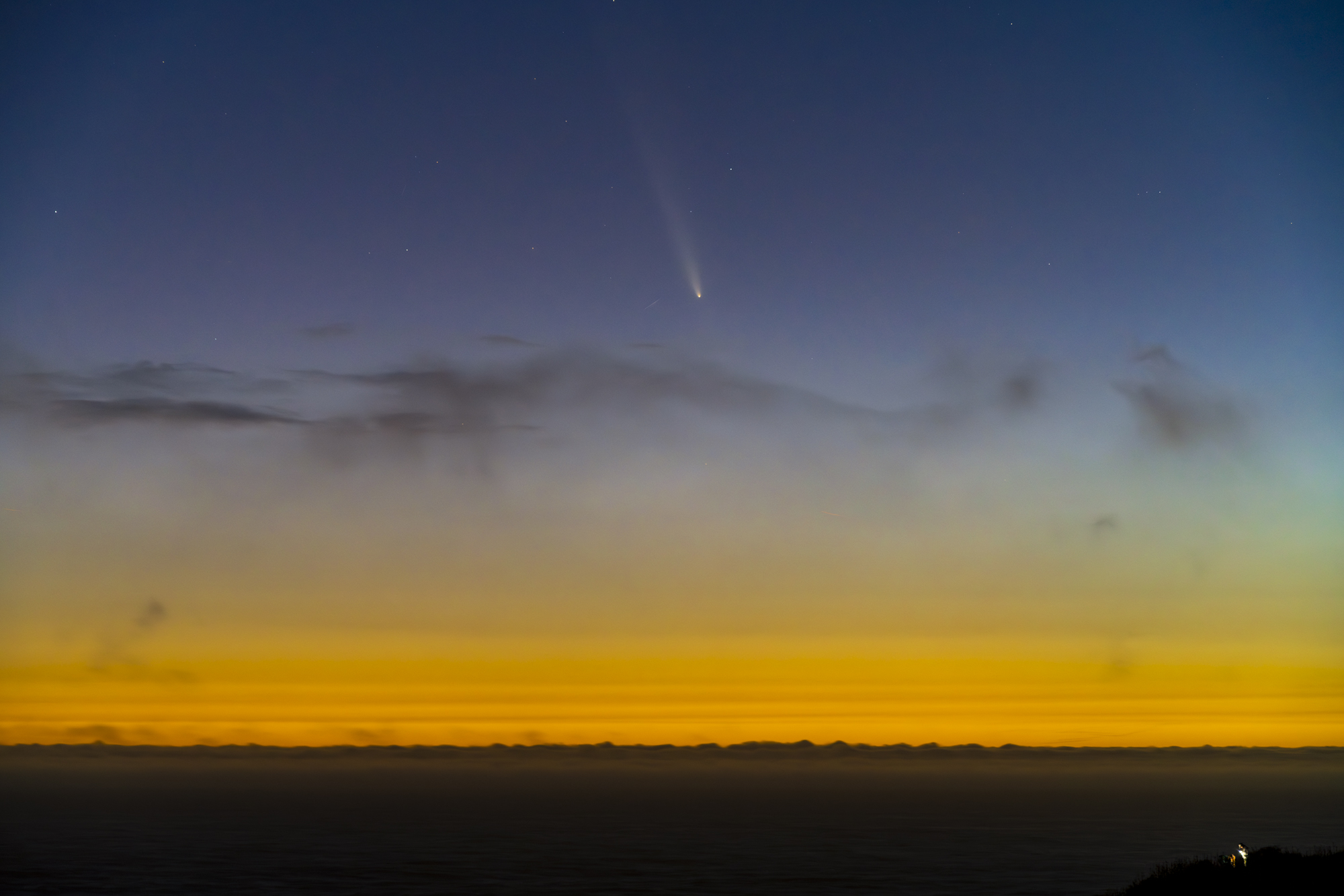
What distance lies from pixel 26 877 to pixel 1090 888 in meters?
133

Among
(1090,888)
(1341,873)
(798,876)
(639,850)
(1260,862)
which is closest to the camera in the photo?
(1341,873)

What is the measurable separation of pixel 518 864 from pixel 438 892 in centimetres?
3574

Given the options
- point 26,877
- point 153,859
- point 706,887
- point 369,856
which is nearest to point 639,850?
point 369,856

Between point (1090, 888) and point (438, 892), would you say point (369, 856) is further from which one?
point (1090, 888)

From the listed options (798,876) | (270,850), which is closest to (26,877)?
(270,850)

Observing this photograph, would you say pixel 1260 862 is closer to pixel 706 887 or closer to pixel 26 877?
pixel 706 887

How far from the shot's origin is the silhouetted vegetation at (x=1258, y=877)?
193ft

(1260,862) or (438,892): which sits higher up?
(1260,862)

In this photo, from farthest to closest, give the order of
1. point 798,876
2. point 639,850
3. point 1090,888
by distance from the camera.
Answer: point 639,850 < point 798,876 < point 1090,888

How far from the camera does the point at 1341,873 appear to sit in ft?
192

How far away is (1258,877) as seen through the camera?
204 ft

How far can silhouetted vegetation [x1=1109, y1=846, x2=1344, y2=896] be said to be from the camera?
58.8 metres

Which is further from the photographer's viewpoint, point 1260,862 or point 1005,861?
point 1005,861

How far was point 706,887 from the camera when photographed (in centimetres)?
12550
